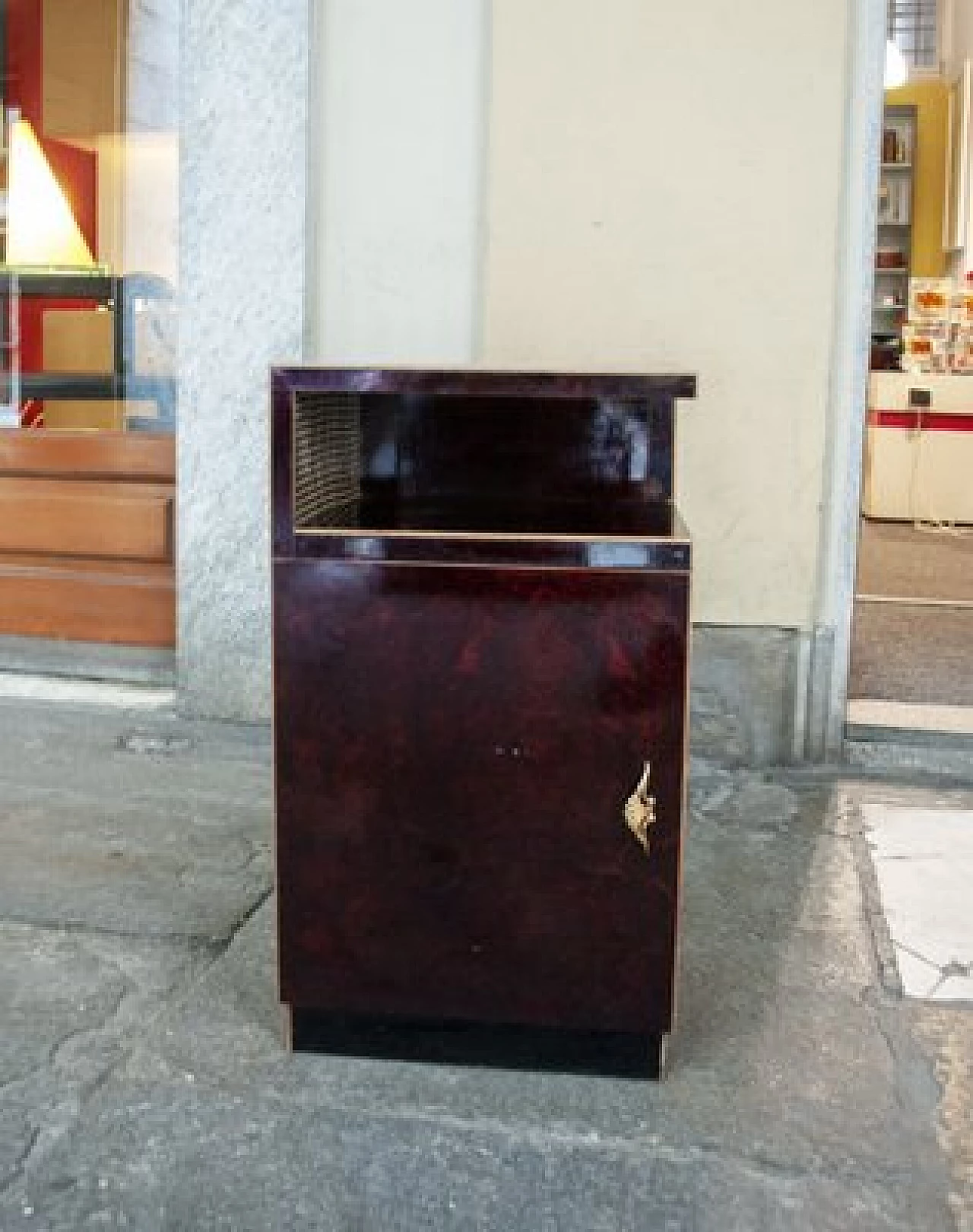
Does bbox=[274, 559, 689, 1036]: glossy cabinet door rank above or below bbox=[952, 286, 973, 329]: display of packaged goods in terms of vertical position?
below

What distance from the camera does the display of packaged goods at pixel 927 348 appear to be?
10.8 m

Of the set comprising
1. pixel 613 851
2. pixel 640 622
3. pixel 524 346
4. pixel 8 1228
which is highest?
pixel 524 346

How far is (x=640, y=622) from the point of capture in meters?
2.35

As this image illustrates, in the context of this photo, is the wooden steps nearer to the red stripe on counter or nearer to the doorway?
the doorway

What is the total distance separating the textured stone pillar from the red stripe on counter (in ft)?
20.9

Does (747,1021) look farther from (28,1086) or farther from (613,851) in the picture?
(28,1086)

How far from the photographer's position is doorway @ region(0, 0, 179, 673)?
196 inches

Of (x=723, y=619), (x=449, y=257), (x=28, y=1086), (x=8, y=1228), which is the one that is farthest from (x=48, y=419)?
(x=8, y=1228)

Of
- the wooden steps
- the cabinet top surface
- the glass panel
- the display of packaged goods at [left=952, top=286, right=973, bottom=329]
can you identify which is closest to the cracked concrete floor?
the cabinet top surface

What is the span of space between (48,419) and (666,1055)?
3.48 metres

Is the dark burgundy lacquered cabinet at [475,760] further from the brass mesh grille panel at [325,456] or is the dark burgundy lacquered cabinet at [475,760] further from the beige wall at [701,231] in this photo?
the beige wall at [701,231]

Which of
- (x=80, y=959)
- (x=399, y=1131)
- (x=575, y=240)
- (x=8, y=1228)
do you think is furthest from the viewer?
(x=575, y=240)

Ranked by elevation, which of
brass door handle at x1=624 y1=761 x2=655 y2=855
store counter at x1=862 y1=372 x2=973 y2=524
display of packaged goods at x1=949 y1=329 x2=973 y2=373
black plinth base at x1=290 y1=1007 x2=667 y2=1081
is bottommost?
black plinth base at x1=290 y1=1007 x2=667 y2=1081

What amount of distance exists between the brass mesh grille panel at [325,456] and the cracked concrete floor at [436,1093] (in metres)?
0.90
